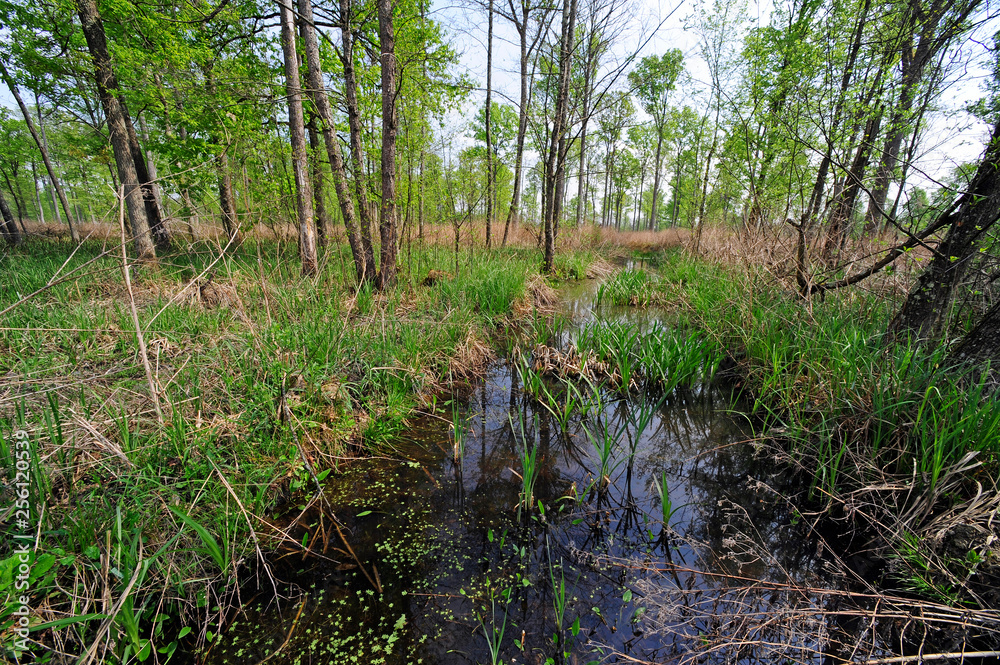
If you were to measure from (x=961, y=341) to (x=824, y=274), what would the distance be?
1.64 meters

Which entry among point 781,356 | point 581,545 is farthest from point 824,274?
point 581,545

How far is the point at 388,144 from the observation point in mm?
4371

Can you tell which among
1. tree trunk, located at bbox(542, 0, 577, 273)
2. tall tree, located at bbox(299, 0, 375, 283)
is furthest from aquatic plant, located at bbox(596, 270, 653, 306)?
tall tree, located at bbox(299, 0, 375, 283)

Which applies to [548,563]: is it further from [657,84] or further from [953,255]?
[657,84]

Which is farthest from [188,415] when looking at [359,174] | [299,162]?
[359,174]

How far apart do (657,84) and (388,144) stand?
1434 centimetres

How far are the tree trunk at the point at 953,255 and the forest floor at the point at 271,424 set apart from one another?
Result: 0.21m

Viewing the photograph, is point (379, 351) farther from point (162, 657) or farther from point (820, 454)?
point (820, 454)

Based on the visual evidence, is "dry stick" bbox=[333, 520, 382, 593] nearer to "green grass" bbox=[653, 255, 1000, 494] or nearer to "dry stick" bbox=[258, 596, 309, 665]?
"dry stick" bbox=[258, 596, 309, 665]

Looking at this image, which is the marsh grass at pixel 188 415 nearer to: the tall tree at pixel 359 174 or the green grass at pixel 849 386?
the tall tree at pixel 359 174

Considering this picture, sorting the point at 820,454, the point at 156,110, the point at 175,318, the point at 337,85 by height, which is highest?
the point at 337,85

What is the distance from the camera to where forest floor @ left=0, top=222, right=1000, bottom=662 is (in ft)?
4.52

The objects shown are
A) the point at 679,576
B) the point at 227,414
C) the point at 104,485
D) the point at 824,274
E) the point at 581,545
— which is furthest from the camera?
the point at 824,274

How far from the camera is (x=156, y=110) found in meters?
7.29
